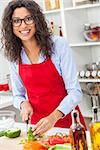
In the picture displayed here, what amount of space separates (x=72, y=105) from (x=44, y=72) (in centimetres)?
32

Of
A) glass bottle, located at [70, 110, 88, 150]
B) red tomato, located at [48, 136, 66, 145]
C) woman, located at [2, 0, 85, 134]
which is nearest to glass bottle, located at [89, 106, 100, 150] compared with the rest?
glass bottle, located at [70, 110, 88, 150]

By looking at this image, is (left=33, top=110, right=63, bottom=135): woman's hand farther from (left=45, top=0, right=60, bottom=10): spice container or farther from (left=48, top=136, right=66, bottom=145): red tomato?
(left=45, top=0, right=60, bottom=10): spice container

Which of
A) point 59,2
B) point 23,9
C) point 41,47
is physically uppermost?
point 59,2

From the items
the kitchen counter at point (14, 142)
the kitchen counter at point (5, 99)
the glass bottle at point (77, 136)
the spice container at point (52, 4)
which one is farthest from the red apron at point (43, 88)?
the spice container at point (52, 4)

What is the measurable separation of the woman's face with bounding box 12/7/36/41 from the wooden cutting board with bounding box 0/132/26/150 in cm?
57

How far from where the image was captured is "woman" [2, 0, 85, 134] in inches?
75.8

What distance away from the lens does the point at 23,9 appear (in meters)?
1.94

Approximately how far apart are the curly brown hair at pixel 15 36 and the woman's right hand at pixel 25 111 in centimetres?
31

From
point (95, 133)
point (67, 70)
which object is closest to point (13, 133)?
point (67, 70)

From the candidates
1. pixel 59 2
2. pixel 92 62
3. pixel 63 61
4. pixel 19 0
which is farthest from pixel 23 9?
pixel 92 62

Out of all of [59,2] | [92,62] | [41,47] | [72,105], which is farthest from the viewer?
[92,62]

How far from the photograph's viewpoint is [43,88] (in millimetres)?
2111

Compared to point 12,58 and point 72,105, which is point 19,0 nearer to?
point 12,58

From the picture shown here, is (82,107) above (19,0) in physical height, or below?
below
